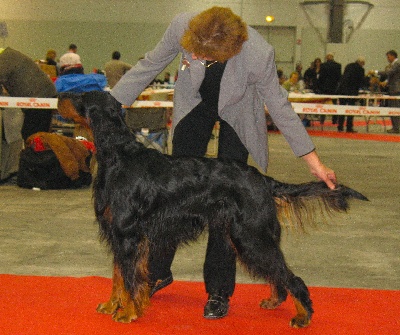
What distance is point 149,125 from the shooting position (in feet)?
25.6

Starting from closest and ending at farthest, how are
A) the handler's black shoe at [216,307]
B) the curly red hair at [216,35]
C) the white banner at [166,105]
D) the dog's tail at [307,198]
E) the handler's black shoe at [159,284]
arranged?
the curly red hair at [216,35] < the dog's tail at [307,198] < the handler's black shoe at [216,307] < the handler's black shoe at [159,284] < the white banner at [166,105]

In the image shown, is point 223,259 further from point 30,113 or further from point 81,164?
point 30,113

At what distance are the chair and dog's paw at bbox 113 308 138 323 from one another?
4.73m

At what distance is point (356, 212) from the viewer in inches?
222

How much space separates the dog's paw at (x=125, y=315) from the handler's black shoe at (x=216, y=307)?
0.32 m

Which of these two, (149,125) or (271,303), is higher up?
(149,125)

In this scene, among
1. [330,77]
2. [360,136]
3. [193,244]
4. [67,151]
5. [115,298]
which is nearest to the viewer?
[115,298]

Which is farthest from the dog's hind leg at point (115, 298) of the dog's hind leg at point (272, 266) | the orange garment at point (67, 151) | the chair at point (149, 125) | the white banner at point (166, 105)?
the chair at point (149, 125)

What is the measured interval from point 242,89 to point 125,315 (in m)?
1.07

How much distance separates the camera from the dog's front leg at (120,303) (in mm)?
2926

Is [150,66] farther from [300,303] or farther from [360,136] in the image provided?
[360,136]

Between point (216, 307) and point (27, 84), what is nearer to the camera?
point (216, 307)

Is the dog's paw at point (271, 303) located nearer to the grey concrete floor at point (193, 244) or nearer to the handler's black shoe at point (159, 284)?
the grey concrete floor at point (193, 244)

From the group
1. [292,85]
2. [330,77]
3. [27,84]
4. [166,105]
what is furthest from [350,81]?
[27,84]
